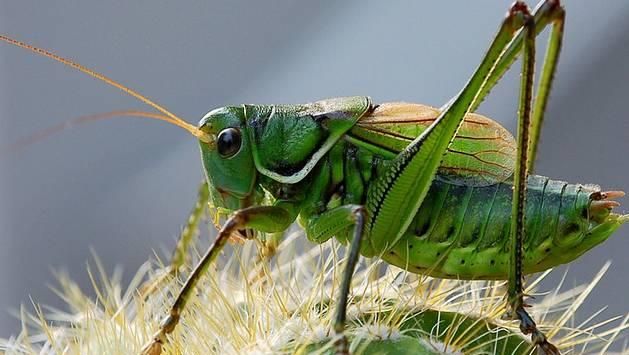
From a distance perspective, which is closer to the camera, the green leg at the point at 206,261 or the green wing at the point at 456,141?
the green leg at the point at 206,261

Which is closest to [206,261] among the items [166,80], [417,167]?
[417,167]

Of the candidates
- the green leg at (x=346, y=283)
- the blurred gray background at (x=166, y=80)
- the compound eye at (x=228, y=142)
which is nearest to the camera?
the green leg at (x=346, y=283)

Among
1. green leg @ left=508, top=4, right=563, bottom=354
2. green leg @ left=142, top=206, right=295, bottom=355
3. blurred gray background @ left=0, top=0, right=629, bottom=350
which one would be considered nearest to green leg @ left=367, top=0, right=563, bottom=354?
green leg @ left=508, top=4, right=563, bottom=354

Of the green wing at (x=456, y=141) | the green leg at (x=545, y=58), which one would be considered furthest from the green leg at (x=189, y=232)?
the green leg at (x=545, y=58)

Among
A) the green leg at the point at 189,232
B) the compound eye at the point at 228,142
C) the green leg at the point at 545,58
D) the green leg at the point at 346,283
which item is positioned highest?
the green leg at the point at 545,58

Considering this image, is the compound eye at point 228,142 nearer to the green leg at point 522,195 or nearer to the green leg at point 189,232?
the green leg at point 189,232

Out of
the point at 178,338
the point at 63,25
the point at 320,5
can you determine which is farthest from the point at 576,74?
the point at 178,338
